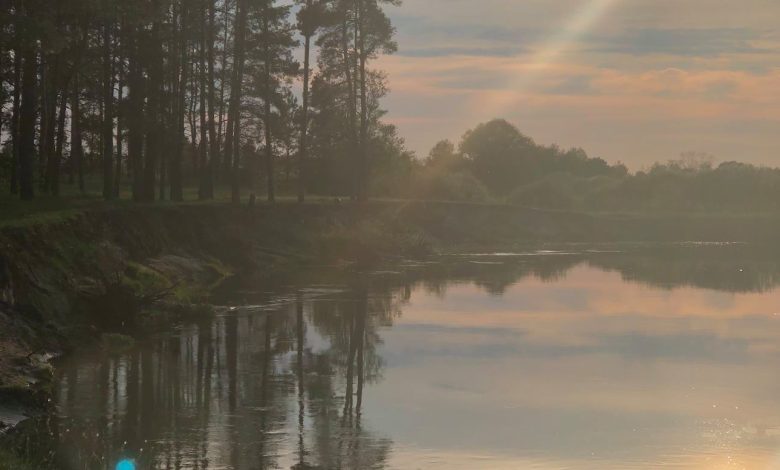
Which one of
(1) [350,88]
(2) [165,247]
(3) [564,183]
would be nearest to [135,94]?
(2) [165,247]

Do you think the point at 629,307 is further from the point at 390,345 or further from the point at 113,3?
the point at 113,3

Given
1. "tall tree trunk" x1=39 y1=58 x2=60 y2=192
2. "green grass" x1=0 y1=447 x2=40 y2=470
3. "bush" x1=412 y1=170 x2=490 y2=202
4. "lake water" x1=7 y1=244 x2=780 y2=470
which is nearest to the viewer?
"green grass" x1=0 y1=447 x2=40 y2=470

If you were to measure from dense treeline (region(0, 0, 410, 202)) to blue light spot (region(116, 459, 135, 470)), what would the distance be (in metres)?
18.1

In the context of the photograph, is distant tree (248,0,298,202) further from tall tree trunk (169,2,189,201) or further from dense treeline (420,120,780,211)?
dense treeline (420,120,780,211)

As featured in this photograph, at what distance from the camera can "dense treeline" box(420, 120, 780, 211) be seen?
107 meters

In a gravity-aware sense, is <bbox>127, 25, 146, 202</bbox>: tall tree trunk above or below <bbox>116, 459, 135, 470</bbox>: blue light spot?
above

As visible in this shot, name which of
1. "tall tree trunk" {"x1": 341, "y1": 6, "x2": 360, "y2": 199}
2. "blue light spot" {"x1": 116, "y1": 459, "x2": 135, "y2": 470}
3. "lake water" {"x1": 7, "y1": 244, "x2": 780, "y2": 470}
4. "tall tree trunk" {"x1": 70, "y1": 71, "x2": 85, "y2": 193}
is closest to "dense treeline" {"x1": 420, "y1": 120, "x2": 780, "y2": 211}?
"tall tree trunk" {"x1": 341, "y1": 6, "x2": 360, "y2": 199}

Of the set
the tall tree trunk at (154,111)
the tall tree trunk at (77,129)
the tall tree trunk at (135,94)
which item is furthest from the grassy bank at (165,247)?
the tall tree trunk at (77,129)

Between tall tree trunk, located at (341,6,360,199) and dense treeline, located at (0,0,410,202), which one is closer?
dense treeline, located at (0,0,410,202)

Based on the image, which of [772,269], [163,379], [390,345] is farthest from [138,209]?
[772,269]

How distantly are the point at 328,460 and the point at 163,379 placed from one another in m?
7.37

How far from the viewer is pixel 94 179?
2493 inches

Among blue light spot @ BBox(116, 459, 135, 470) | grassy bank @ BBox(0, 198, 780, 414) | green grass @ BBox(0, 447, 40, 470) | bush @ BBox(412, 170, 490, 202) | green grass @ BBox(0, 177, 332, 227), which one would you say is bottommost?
blue light spot @ BBox(116, 459, 135, 470)

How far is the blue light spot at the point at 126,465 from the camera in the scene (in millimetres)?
15287
